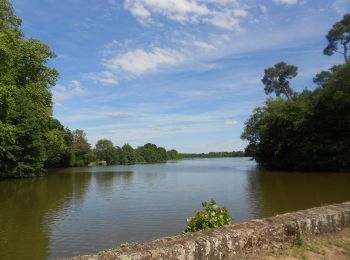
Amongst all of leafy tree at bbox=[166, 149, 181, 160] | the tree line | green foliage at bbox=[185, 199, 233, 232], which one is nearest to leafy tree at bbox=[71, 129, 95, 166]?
the tree line

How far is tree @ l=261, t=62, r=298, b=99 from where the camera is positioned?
58781mm

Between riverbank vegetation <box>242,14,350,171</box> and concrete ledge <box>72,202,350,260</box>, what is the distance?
32.8 metres

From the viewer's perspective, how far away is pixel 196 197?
19438 mm

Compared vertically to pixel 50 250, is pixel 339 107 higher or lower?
higher

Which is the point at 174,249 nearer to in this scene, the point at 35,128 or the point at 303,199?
the point at 303,199

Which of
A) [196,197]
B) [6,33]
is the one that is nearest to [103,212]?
[196,197]

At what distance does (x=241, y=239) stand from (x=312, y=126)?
40.1 meters

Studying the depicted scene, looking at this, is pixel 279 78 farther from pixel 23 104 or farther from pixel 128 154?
pixel 128 154

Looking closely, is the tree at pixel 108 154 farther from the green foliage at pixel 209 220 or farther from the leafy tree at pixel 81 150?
the green foliage at pixel 209 220

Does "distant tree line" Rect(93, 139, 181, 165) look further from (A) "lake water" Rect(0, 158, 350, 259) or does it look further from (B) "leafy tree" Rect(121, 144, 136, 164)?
(A) "lake water" Rect(0, 158, 350, 259)

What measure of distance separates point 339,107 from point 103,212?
28.8 m

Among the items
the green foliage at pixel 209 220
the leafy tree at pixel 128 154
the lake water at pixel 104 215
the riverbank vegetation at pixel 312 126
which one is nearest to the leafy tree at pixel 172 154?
the leafy tree at pixel 128 154

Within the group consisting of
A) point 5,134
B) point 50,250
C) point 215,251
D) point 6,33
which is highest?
point 6,33

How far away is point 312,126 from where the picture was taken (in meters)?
41.8
